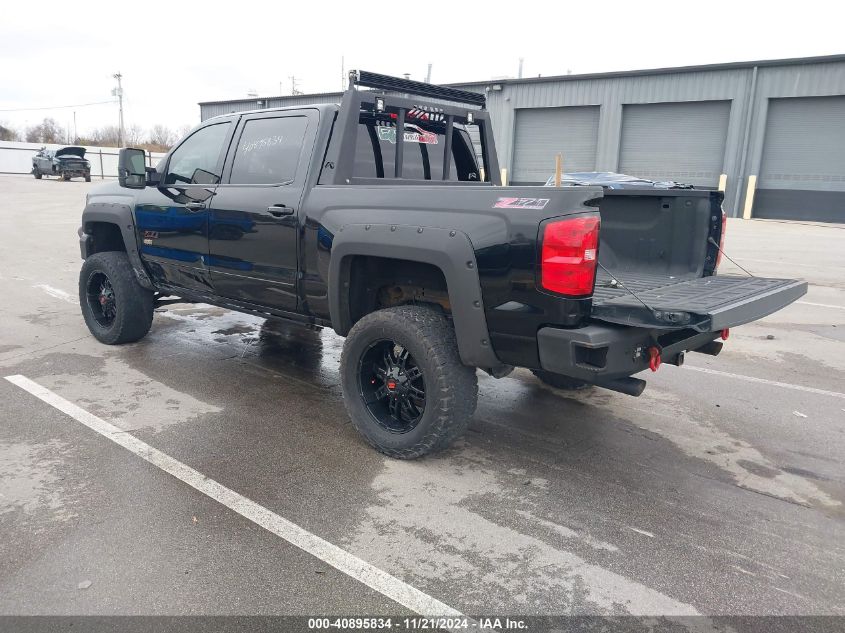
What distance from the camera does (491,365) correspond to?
352cm

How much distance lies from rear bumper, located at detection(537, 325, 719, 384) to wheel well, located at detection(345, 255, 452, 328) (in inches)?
31.3

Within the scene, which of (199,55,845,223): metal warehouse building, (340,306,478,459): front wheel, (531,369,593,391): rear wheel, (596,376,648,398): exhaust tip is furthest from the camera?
(199,55,845,223): metal warehouse building

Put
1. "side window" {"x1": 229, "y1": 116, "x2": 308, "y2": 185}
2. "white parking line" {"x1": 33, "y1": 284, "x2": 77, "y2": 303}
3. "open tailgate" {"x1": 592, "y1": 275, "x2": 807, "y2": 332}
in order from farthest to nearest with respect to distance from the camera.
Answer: "white parking line" {"x1": 33, "y1": 284, "x2": 77, "y2": 303}, "side window" {"x1": 229, "y1": 116, "x2": 308, "y2": 185}, "open tailgate" {"x1": 592, "y1": 275, "x2": 807, "y2": 332}

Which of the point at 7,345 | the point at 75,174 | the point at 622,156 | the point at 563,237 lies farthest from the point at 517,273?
the point at 75,174

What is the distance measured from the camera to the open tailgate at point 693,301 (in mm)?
3025

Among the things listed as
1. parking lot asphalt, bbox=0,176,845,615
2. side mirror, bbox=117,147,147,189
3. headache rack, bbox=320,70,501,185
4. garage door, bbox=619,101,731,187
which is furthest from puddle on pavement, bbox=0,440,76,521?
garage door, bbox=619,101,731,187

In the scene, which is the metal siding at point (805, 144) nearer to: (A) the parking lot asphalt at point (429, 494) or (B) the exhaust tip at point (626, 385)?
(A) the parking lot asphalt at point (429, 494)

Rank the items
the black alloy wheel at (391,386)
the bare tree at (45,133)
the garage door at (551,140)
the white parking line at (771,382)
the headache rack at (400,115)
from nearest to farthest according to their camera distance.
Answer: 1. the black alloy wheel at (391,386)
2. the headache rack at (400,115)
3. the white parking line at (771,382)
4. the garage door at (551,140)
5. the bare tree at (45,133)

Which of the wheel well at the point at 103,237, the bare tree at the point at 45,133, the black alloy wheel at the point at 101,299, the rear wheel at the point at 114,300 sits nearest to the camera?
the rear wheel at the point at 114,300

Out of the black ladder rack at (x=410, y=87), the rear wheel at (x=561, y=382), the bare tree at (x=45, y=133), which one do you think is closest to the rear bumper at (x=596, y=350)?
the rear wheel at (x=561, y=382)

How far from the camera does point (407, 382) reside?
3.84m

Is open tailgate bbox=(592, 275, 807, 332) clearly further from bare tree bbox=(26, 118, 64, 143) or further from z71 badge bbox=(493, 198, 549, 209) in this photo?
bare tree bbox=(26, 118, 64, 143)

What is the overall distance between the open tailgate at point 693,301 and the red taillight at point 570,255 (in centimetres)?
20

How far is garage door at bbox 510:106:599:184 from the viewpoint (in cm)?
2909
